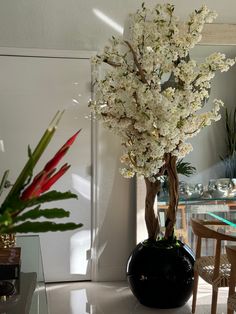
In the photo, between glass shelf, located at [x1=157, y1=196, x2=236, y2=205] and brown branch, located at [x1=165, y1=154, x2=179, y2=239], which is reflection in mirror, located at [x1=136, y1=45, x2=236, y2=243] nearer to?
glass shelf, located at [x1=157, y1=196, x2=236, y2=205]

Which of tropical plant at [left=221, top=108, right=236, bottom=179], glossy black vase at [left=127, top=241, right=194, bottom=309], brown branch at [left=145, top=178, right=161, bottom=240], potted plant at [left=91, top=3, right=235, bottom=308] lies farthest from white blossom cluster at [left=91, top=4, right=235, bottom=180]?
tropical plant at [left=221, top=108, right=236, bottom=179]

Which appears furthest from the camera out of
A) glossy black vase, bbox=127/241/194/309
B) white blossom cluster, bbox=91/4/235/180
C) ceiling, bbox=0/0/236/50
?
ceiling, bbox=0/0/236/50

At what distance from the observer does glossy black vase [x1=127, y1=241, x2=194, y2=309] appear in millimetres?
3516

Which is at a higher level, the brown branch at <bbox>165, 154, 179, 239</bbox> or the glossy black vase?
the brown branch at <bbox>165, 154, 179, 239</bbox>

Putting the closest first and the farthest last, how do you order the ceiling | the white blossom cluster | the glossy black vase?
1. the white blossom cluster
2. the glossy black vase
3. the ceiling

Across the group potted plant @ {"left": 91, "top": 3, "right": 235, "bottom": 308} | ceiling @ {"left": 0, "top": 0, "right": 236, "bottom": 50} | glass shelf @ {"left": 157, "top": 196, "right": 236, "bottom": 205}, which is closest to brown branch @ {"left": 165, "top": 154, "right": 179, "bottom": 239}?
potted plant @ {"left": 91, "top": 3, "right": 235, "bottom": 308}

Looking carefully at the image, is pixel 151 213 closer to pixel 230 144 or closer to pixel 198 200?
pixel 198 200

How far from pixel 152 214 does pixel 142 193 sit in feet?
1.57

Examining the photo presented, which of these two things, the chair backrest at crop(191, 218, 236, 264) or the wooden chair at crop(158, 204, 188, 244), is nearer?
the chair backrest at crop(191, 218, 236, 264)

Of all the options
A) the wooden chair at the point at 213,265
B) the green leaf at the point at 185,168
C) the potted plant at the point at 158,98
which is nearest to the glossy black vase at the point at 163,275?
the potted plant at the point at 158,98

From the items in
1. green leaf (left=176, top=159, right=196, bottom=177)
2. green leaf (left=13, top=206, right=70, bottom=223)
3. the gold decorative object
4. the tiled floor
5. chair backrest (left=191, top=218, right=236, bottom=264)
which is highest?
green leaf (left=13, top=206, right=70, bottom=223)

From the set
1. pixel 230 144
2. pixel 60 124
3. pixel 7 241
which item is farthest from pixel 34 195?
pixel 230 144

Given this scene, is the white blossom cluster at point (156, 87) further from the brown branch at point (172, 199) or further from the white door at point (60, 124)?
the white door at point (60, 124)

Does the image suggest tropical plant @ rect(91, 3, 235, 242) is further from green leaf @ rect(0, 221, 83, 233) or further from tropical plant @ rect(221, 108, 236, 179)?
green leaf @ rect(0, 221, 83, 233)
